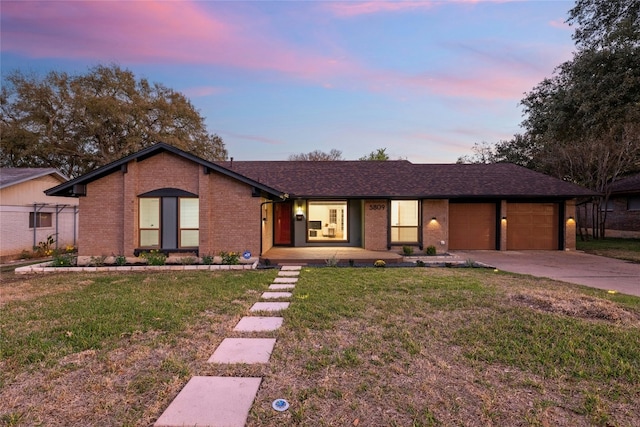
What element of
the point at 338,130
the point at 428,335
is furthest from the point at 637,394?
the point at 338,130

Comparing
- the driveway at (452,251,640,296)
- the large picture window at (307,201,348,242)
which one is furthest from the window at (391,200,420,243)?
the driveway at (452,251,640,296)

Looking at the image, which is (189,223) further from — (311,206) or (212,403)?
(212,403)

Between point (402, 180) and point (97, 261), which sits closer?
point (97, 261)

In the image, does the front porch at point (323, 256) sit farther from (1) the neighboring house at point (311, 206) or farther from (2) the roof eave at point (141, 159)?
(2) the roof eave at point (141, 159)

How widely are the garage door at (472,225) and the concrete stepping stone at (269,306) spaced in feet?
37.3

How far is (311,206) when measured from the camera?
14672 mm

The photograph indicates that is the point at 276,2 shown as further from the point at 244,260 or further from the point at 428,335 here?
the point at 428,335

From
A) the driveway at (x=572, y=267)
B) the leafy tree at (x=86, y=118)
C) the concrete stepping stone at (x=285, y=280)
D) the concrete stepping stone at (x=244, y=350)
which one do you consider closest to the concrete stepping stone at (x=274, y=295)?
the concrete stepping stone at (x=285, y=280)

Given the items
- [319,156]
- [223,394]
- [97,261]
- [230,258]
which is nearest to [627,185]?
[230,258]

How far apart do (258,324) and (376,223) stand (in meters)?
9.70

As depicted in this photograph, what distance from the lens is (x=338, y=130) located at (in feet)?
80.1

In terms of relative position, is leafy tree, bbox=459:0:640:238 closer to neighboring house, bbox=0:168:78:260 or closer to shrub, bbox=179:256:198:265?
shrub, bbox=179:256:198:265

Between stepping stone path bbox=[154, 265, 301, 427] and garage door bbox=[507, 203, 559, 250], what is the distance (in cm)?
1437

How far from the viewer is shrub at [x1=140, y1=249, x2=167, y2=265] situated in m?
10.1
